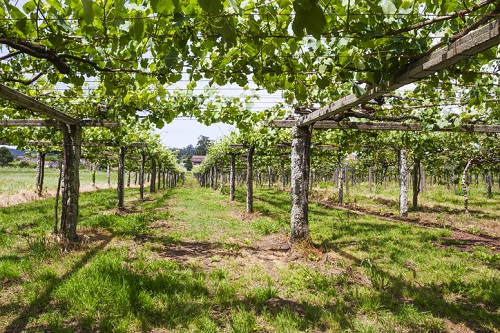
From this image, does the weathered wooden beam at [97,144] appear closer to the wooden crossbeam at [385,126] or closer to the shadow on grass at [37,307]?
the shadow on grass at [37,307]

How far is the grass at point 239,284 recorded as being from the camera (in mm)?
3953

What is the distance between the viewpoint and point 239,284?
5188 mm

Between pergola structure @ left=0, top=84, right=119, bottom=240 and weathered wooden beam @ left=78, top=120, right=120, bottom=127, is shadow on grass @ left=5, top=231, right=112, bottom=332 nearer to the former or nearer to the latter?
pergola structure @ left=0, top=84, right=119, bottom=240

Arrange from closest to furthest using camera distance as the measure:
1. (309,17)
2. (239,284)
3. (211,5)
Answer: (211,5) → (309,17) → (239,284)

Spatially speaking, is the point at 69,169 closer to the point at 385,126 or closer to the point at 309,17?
the point at 309,17

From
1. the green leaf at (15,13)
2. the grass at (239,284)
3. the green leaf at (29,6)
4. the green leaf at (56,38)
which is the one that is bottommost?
the grass at (239,284)

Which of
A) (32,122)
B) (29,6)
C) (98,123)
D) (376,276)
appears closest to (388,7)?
(29,6)

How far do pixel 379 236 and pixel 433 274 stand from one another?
3.11 metres

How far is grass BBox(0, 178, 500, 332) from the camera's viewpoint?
3953 millimetres

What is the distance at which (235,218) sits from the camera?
41.1 ft

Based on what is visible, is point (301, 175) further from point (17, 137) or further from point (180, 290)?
point (17, 137)

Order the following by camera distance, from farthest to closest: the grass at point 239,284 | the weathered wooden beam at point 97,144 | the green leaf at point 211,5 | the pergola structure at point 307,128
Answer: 1. the weathered wooden beam at point 97,144
2. the pergola structure at point 307,128
3. the grass at point 239,284
4. the green leaf at point 211,5

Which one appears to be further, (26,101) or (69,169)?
(69,169)

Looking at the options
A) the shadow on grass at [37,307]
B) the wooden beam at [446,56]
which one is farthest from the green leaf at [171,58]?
the shadow on grass at [37,307]
